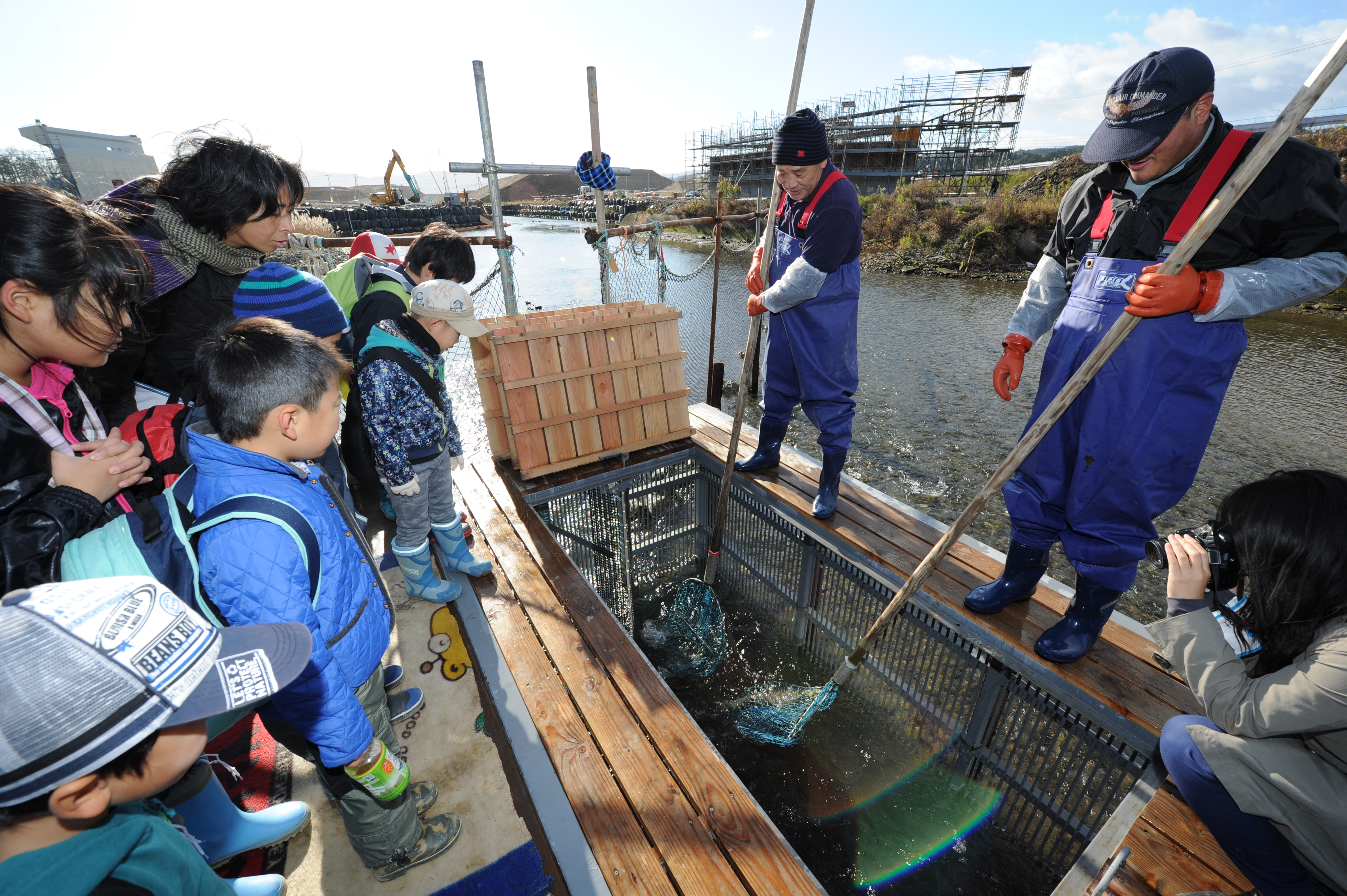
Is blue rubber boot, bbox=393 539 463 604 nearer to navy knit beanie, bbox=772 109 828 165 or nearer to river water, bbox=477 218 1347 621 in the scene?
navy knit beanie, bbox=772 109 828 165

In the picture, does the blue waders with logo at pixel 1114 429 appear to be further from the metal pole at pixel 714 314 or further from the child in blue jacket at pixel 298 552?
the metal pole at pixel 714 314

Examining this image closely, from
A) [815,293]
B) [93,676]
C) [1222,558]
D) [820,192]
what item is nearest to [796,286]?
[815,293]

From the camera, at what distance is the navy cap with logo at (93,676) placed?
0.76m

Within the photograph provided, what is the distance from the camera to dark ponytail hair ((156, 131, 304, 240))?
219 centimetres

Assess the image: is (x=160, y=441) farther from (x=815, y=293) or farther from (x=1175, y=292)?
(x=1175, y=292)

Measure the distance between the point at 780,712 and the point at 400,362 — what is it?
3.22 meters

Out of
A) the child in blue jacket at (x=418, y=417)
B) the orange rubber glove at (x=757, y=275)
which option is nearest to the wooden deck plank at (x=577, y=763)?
the child in blue jacket at (x=418, y=417)

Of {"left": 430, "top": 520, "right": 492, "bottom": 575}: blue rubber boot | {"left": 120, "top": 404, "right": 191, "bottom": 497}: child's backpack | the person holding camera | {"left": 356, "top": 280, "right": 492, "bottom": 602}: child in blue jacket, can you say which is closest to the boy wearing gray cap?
{"left": 120, "top": 404, "right": 191, "bottom": 497}: child's backpack

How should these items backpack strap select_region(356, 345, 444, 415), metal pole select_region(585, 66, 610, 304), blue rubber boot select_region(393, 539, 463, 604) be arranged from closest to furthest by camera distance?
backpack strap select_region(356, 345, 444, 415) < blue rubber boot select_region(393, 539, 463, 604) < metal pole select_region(585, 66, 610, 304)

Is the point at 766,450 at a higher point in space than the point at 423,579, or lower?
higher

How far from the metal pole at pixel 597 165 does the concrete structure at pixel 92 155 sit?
4253 cm

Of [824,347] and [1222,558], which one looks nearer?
[1222,558]

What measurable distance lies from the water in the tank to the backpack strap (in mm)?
2696

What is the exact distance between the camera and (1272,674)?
156 centimetres
